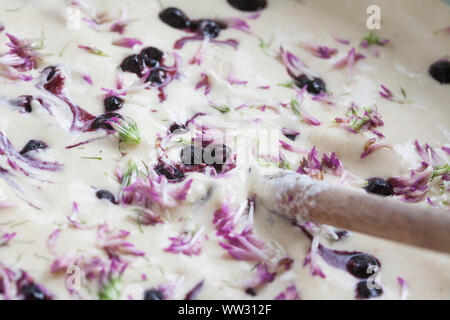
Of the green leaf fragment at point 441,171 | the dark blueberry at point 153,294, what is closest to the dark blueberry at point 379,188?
the green leaf fragment at point 441,171

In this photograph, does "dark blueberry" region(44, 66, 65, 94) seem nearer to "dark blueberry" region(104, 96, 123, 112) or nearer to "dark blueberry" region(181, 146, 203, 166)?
"dark blueberry" region(104, 96, 123, 112)

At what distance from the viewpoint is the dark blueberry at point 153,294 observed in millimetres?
1830

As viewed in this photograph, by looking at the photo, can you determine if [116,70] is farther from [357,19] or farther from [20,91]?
[357,19]

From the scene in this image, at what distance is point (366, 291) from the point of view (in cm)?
193

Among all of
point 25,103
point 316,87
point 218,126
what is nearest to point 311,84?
point 316,87

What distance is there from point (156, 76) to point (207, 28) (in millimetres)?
347

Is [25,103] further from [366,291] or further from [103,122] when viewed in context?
[366,291]

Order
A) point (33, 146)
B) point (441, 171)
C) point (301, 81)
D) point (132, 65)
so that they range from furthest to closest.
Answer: point (301, 81)
point (132, 65)
point (441, 171)
point (33, 146)

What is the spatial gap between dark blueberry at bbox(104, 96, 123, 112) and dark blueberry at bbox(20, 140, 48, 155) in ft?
0.83

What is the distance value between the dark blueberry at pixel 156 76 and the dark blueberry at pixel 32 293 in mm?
871

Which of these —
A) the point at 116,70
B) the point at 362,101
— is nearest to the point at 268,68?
the point at 362,101

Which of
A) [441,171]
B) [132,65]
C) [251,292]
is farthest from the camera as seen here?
[132,65]

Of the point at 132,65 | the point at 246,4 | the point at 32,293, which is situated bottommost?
the point at 32,293

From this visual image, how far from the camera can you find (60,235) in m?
1.87
